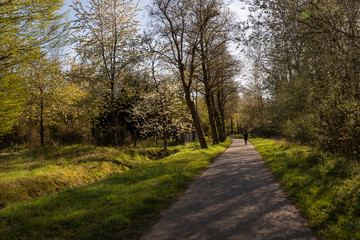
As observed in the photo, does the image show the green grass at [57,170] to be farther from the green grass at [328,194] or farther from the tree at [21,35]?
the green grass at [328,194]

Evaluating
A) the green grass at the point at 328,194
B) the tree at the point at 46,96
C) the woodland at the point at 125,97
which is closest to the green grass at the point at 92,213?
the woodland at the point at 125,97

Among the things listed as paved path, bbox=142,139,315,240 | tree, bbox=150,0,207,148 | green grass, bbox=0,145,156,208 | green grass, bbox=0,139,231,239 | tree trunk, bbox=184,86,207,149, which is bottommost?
paved path, bbox=142,139,315,240

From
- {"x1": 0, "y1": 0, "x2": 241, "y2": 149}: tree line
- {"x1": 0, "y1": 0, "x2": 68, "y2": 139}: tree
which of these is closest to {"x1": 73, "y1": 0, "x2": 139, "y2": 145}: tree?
{"x1": 0, "y1": 0, "x2": 241, "y2": 149}: tree line

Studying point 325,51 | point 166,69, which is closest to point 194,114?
point 166,69

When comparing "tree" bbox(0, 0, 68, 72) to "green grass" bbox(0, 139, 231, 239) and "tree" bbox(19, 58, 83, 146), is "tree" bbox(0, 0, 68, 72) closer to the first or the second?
"green grass" bbox(0, 139, 231, 239)

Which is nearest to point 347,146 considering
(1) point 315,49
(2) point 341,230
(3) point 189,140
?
(1) point 315,49

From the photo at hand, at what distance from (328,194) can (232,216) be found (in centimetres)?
264

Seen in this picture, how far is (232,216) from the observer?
5.05m

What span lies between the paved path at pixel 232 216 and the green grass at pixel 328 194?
28 centimetres

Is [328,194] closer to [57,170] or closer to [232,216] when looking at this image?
[232,216]

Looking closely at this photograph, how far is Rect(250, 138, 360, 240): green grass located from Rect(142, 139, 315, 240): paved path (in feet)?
0.92

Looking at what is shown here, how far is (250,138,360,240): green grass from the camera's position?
425cm

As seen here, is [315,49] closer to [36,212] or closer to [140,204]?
[140,204]

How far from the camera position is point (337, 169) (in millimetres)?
7906
